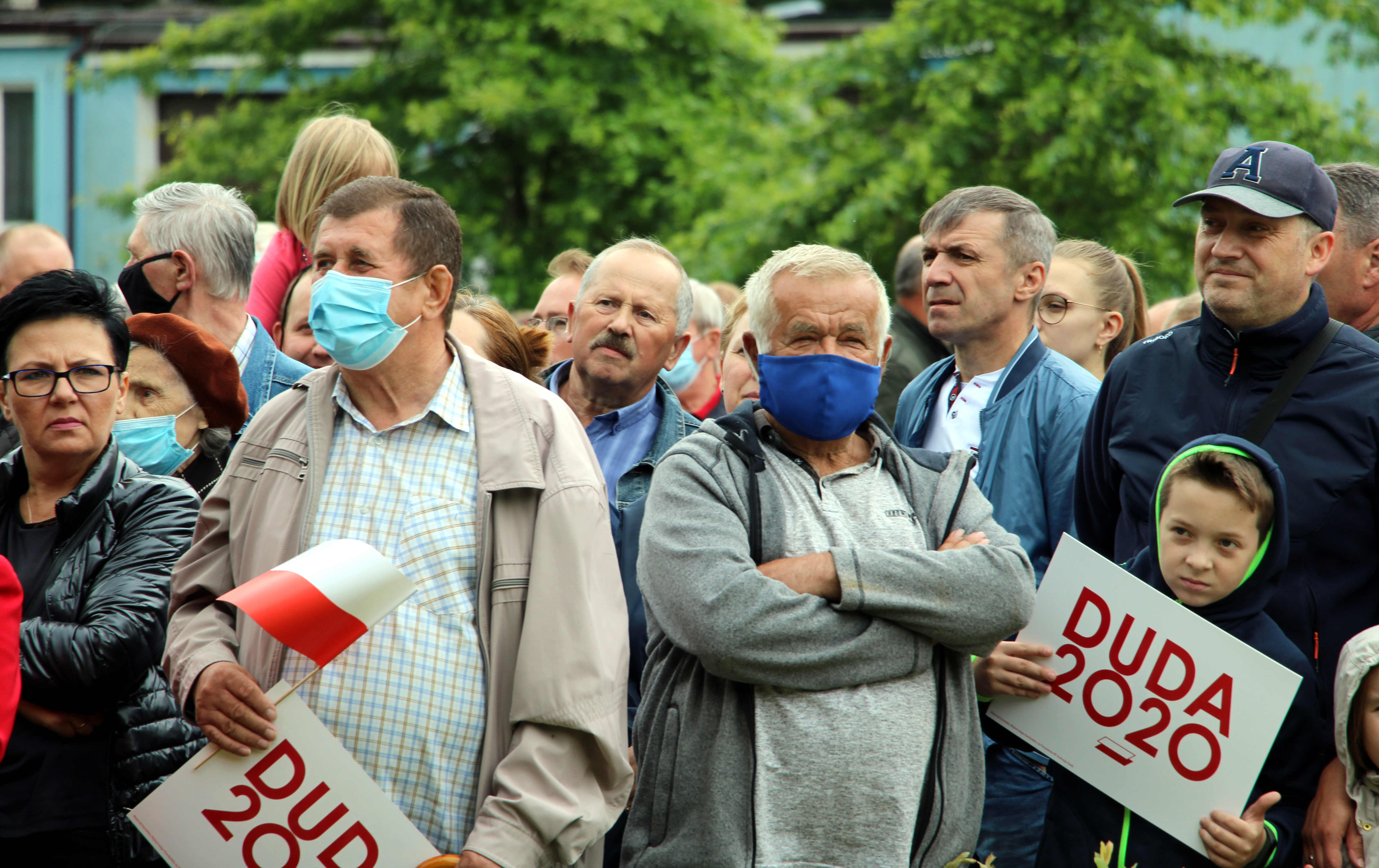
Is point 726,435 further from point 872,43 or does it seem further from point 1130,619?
point 872,43

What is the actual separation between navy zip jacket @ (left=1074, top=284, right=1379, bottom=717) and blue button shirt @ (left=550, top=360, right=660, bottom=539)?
1.39 metres

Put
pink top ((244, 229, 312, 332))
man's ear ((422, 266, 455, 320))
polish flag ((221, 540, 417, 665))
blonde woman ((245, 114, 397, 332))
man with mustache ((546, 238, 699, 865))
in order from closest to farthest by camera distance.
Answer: polish flag ((221, 540, 417, 665)) < man's ear ((422, 266, 455, 320)) < man with mustache ((546, 238, 699, 865)) < blonde woman ((245, 114, 397, 332)) < pink top ((244, 229, 312, 332))

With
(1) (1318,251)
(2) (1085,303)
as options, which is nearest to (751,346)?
(1) (1318,251)

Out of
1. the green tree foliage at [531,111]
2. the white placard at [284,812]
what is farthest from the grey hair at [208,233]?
the green tree foliage at [531,111]

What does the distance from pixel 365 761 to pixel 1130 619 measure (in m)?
1.93

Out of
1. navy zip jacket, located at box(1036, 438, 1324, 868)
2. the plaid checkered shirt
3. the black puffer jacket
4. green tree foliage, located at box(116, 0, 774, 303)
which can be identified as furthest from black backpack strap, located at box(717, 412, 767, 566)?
green tree foliage, located at box(116, 0, 774, 303)

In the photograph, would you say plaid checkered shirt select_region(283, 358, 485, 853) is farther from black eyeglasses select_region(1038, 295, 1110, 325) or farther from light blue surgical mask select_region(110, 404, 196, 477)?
black eyeglasses select_region(1038, 295, 1110, 325)

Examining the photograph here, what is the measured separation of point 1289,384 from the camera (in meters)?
3.70

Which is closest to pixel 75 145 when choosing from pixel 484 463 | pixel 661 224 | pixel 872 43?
pixel 661 224

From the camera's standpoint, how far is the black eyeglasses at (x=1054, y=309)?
5.57 meters

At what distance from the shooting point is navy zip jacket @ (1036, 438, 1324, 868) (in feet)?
11.3

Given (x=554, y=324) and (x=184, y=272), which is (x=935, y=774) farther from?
(x=184, y=272)

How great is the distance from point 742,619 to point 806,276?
3.05 ft

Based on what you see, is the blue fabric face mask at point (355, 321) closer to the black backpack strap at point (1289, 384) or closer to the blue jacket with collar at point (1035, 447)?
the blue jacket with collar at point (1035, 447)
